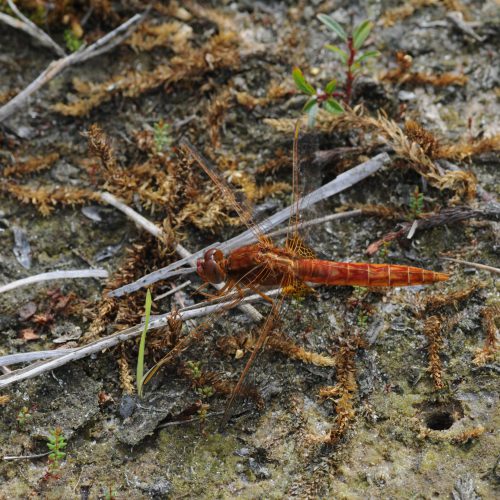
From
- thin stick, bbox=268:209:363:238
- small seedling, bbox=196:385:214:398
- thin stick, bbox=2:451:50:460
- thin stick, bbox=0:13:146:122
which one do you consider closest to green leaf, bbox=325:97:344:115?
thin stick, bbox=268:209:363:238

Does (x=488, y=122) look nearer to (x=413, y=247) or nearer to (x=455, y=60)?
(x=455, y=60)

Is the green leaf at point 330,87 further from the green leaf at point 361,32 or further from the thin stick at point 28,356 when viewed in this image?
the thin stick at point 28,356

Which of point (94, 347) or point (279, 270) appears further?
point (279, 270)

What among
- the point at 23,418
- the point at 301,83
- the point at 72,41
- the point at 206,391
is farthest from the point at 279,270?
the point at 72,41

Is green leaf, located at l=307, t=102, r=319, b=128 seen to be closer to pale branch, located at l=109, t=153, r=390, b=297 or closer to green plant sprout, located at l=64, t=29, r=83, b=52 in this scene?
pale branch, located at l=109, t=153, r=390, b=297

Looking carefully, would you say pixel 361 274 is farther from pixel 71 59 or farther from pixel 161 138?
pixel 71 59

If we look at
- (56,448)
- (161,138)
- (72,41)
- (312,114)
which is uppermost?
(72,41)

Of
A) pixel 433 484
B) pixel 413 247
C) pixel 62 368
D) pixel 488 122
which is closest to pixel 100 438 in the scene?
pixel 62 368
